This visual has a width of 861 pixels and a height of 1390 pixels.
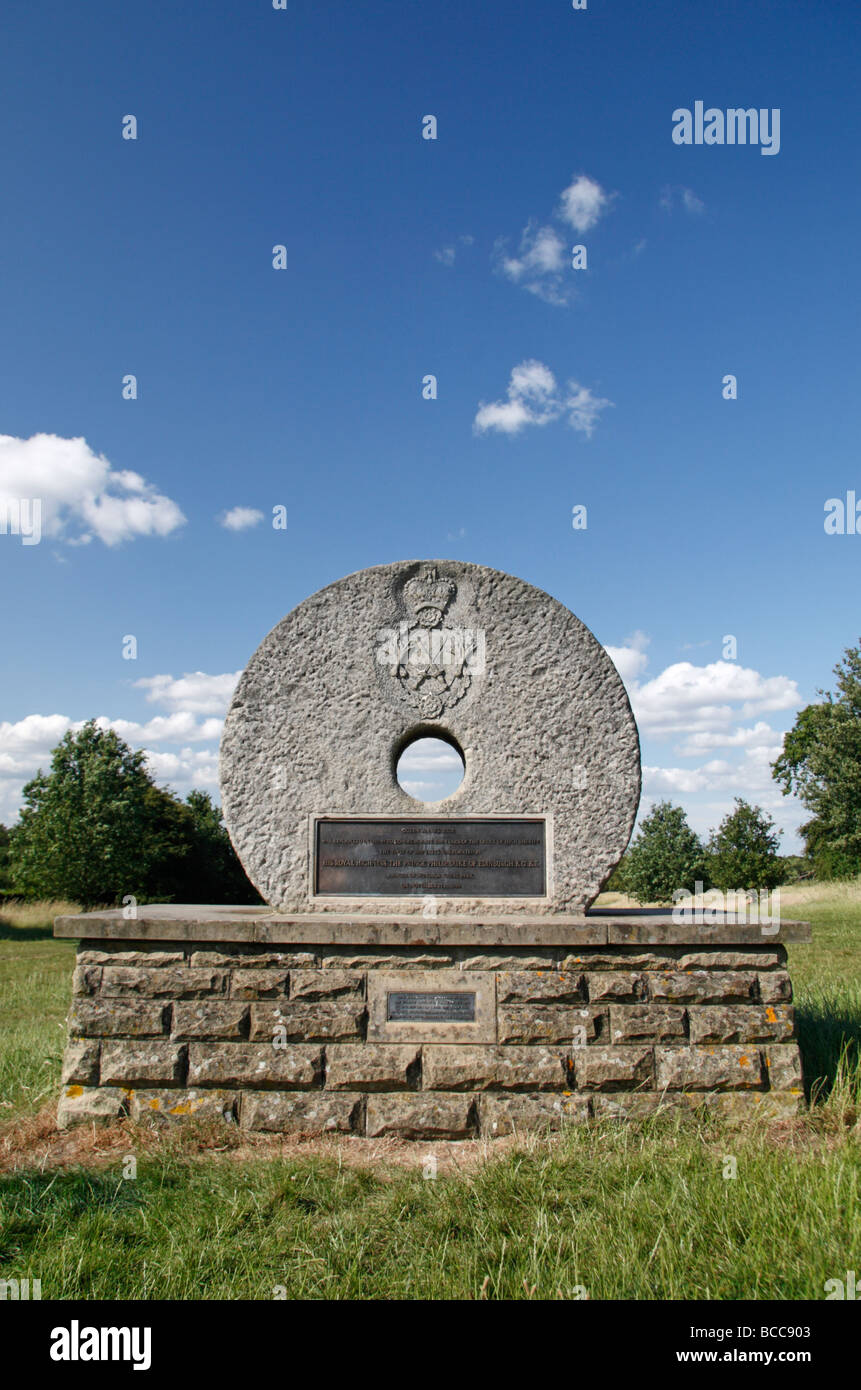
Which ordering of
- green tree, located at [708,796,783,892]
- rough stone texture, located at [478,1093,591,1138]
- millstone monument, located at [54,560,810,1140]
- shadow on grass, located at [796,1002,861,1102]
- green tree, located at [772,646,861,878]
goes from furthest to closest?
green tree, located at [772,646,861,878], green tree, located at [708,796,783,892], shadow on grass, located at [796,1002,861,1102], millstone monument, located at [54,560,810,1140], rough stone texture, located at [478,1093,591,1138]

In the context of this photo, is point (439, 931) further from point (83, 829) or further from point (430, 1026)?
point (83, 829)

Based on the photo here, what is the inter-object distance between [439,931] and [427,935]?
2.6 inches

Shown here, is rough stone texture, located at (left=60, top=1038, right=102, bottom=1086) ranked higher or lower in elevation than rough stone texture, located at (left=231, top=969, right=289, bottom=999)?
lower

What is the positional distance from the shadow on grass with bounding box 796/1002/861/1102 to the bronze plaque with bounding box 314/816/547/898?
178 cm

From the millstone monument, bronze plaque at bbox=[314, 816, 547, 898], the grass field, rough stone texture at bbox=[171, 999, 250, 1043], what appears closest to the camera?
the grass field

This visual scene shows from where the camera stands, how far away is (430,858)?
15.9ft

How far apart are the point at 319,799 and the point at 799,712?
41.5 meters

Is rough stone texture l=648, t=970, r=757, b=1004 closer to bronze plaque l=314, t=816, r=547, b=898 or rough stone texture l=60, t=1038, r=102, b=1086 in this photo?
bronze plaque l=314, t=816, r=547, b=898

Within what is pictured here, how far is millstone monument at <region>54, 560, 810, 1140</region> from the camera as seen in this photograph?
14.0 feet

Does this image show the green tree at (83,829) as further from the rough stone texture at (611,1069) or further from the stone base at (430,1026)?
the rough stone texture at (611,1069)

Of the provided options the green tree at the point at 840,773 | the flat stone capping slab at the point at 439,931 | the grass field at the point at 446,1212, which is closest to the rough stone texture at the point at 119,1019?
the flat stone capping slab at the point at 439,931

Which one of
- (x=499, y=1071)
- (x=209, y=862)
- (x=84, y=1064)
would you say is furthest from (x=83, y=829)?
(x=499, y=1071)

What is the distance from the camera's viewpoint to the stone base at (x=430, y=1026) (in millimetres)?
4242

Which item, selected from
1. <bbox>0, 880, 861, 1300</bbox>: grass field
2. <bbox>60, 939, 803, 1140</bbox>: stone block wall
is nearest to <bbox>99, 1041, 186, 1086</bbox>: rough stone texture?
<bbox>60, 939, 803, 1140</bbox>: stone block wall
